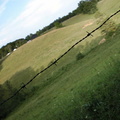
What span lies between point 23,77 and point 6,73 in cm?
1882

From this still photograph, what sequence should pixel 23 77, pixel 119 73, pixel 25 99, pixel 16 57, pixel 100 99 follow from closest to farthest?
pixel 100 99, pixel 119 73, pixel 25 99, pixel 23 77, pixel 16 57

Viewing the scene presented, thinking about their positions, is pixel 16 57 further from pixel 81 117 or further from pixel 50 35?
pixel 81 117

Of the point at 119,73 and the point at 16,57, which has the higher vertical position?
the point at 16,57

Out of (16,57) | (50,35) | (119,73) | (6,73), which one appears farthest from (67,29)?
(119,73)

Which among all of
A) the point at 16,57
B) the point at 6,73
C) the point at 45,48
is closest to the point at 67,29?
the point at 45,48

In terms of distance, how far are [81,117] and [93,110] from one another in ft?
1.70

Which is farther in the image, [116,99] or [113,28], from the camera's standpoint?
[113,28]

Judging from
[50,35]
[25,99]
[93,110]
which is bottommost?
[25,99]

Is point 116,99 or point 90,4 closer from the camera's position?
point 116,99

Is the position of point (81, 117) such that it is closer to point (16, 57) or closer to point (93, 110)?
point (93, 110)

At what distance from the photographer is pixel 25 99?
38281 mm

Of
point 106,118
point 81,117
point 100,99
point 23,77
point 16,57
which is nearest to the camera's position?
point 106,118

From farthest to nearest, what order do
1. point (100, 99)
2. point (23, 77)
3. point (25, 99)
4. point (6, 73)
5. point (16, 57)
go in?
point (16, 57) < point (6, 73) < point (23, 77) < point (25, 99) < point (100, 99)

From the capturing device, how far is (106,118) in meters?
7.15
